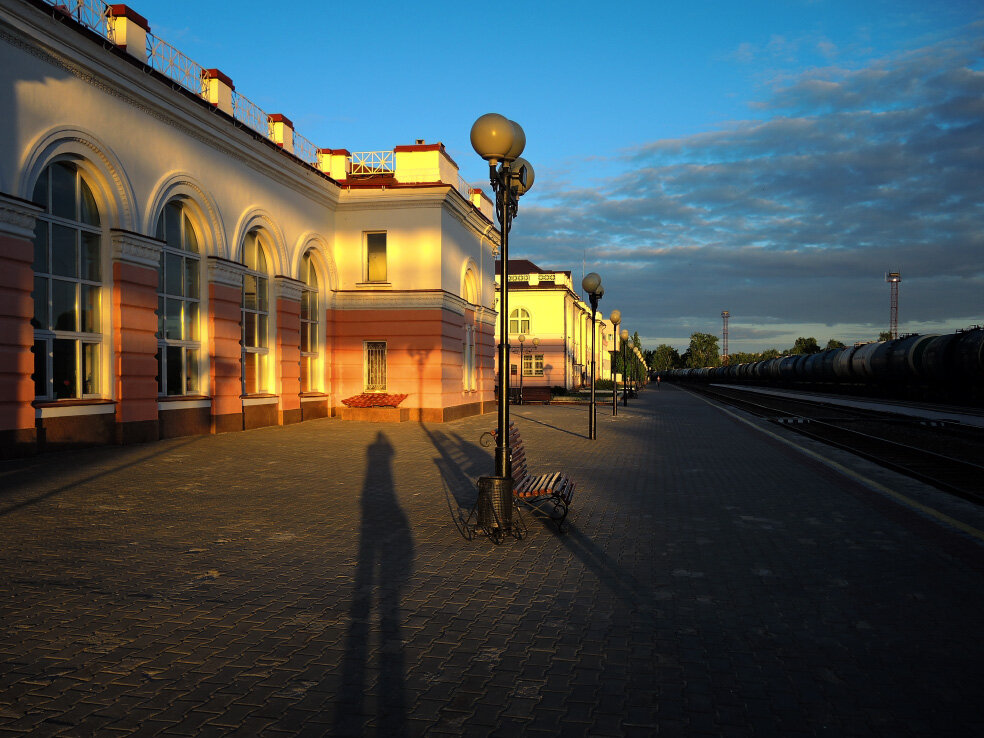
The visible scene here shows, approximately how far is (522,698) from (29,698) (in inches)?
95.3

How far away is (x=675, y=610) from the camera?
15.9 ft

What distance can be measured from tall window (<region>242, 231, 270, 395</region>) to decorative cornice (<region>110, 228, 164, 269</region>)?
3.94 meters

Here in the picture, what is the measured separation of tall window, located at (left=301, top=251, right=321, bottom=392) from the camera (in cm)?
2195

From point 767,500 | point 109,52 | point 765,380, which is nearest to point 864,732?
point 767,500

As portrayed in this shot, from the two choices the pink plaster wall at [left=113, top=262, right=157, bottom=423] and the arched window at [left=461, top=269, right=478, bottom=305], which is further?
the arched window at [left=461, top=269, right=478, bottom=305]

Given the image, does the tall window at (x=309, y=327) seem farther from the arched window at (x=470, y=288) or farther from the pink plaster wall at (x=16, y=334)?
the pink plaster wall at (x=16, y=334)

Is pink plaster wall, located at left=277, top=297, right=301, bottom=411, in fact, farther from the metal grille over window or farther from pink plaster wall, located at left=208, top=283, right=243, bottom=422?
the metal grille over window

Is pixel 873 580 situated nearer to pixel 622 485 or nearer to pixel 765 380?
pixel 622 485

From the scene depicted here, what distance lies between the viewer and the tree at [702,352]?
173250mm

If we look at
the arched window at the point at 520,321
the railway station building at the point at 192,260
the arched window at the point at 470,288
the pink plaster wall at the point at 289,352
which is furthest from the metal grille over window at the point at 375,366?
the arched window at the point at 520,321

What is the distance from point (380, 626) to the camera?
4492 millimetres

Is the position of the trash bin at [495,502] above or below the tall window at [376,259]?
below

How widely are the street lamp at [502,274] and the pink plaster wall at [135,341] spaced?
9185 millimetres

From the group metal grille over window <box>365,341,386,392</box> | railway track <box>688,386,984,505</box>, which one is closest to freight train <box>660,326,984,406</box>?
railway track <box>688,386,984,505</box>
